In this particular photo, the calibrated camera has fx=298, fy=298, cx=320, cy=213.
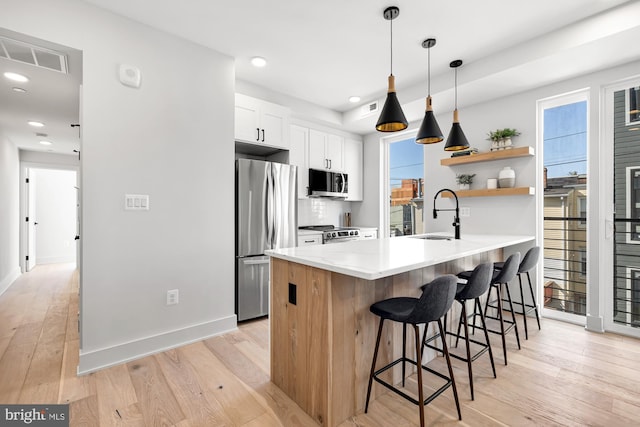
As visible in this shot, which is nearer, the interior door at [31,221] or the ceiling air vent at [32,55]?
the ceiling air vent at [32,55]

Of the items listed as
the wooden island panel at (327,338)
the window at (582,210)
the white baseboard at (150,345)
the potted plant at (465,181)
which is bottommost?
the white baseboard at (150,345)

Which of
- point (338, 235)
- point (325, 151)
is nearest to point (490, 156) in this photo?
point (338, 235)

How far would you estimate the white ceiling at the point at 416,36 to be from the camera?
2258mm

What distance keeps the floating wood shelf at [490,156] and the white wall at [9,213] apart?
20.6 feet

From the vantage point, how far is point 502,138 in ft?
11.0

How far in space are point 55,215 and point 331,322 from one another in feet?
26.3

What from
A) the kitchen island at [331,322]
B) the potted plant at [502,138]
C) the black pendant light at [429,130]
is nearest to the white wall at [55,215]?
the kitchen island at [331,322]

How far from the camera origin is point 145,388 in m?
1.96

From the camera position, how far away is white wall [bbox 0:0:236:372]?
2170 millimetres

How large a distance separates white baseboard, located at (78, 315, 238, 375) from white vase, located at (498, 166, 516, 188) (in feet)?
10.6

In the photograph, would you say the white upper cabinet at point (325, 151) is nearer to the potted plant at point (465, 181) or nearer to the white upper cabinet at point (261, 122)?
the white upper cabinet at point (261, 122)

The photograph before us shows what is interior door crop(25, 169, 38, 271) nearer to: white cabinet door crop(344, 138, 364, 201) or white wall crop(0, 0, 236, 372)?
white wall crop(0, 0, 236, 372)

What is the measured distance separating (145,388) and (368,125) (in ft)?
13.5

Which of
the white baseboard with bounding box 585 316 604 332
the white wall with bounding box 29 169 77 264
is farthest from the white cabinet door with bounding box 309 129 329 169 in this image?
the white wall with bounding box 29 169 77 264
